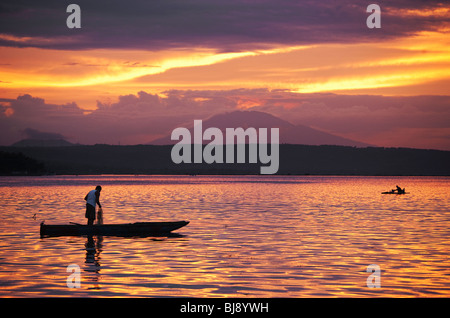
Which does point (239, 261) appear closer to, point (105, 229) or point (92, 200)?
point (105, 229)

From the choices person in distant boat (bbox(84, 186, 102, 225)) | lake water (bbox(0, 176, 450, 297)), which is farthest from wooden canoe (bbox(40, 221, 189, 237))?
person in distant boat (bbox(84, 186, 102, 225))

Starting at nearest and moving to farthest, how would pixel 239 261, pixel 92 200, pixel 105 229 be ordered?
1. pixel 239 261
2. pixel 92 200
3. pixel 105 229

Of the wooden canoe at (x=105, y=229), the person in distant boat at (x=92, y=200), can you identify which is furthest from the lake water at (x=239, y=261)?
the person in distant boat at (x=92, y=200)

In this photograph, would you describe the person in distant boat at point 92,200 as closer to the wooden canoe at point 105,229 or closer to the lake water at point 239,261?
the wooden canoe at point 105,229

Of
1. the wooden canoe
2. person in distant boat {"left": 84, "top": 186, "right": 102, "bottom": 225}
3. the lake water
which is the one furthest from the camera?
the wooden canoe

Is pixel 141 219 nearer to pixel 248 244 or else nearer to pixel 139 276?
pixel 248 244

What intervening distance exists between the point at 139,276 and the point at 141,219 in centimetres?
3025

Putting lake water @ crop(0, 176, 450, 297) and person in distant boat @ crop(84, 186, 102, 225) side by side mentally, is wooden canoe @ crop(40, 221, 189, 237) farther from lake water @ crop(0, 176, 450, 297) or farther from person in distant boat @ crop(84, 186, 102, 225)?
person in distant boat @ crop(84, 186, 102, 225)

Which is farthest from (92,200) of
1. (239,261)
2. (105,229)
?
(239,261)

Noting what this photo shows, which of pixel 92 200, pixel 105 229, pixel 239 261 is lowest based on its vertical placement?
pixel 239 261

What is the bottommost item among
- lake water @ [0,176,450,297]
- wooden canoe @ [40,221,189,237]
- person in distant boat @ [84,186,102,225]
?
lake water @ [0,176,450,297]

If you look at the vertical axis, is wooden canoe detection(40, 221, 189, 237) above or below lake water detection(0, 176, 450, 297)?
above

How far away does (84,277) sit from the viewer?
23.0m

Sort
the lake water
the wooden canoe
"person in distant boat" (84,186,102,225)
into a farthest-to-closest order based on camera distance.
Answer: the wooden canoe < "person in distant boat" (84,186,102,225) < the lake water
